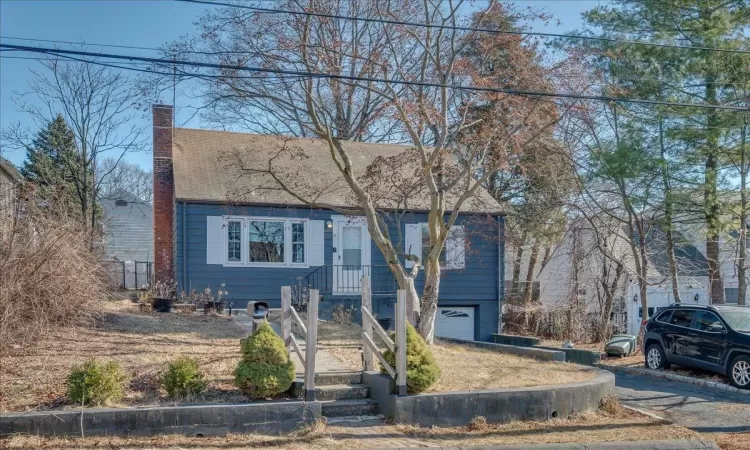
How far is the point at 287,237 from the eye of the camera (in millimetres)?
19156

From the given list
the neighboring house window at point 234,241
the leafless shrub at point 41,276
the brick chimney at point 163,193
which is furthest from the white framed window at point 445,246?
the leafless shrub at point 41,276

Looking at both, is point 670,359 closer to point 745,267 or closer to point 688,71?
point 745,267

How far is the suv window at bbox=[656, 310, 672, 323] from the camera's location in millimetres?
14777

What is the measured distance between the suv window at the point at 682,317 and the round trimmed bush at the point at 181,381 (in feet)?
33.8

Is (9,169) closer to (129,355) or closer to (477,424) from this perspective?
(129,355)

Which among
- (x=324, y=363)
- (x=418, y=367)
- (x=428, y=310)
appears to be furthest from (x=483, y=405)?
(x=428, y=310)

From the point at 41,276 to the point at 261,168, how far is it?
9.95 m

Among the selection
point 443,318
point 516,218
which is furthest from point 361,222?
point 516,218

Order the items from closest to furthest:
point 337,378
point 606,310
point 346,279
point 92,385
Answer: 1. point 92,385
2. point 337,378
3. point 346,279
4. point 606,310

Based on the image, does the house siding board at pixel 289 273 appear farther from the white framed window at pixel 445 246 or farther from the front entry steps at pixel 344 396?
the front entry steps at pixel 344 396

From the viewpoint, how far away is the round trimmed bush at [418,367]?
858cm

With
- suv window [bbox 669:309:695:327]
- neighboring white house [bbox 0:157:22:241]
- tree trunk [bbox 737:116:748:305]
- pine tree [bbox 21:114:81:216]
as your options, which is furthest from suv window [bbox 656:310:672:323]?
pine tree [bbox 21:114:81:216]

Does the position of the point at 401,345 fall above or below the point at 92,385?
above

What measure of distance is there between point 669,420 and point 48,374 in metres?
8.08
